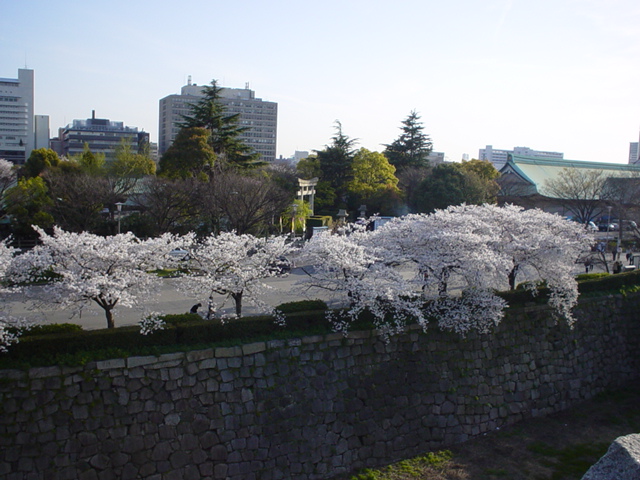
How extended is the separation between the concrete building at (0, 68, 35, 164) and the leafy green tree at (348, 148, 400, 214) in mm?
58363

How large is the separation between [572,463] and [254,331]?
822 cm

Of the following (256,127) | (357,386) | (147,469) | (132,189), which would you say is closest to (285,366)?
(357,386)

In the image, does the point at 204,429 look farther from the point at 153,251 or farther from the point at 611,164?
the point at 611,164

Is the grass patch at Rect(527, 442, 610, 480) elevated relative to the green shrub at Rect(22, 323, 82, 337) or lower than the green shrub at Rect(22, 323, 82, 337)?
lower

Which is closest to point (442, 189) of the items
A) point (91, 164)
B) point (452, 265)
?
point (452, 265)

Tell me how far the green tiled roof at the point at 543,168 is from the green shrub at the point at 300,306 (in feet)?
110

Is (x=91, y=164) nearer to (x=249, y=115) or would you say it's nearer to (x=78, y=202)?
(x=78, y=202)

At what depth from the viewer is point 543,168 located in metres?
44.2

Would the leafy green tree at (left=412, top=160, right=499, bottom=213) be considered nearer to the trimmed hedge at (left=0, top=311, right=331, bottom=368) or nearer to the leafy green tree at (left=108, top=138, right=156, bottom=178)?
the leafy green tree at (left=108, top=138, right=156, bottom=178)

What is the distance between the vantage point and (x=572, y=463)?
41.8ft

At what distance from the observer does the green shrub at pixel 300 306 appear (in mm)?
12695

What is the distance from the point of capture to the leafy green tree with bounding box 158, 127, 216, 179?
30578 mm

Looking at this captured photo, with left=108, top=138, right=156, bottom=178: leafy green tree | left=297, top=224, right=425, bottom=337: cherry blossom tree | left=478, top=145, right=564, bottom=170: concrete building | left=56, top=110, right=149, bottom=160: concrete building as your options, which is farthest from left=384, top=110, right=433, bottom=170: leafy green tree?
left=478, top=145, right=564, bottom=170: concrete building

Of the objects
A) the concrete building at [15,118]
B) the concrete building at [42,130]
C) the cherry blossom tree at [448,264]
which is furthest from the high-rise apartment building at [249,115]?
the cherry blossom tree at [448,264]
